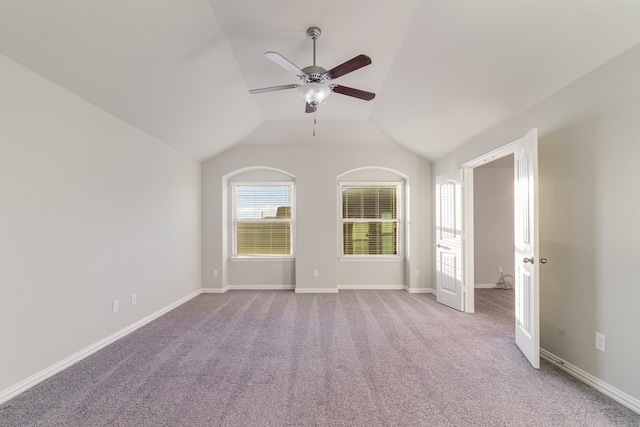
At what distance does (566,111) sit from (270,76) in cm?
289

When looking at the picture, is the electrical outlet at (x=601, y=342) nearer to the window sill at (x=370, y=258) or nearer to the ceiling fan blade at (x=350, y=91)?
the ceiling fan blade at (x=350, y=91)

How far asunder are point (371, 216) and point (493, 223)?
2.32 meters

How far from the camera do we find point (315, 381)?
215 cm

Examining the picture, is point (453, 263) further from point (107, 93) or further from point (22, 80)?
point (22, 80)

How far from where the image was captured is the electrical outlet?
198 cm

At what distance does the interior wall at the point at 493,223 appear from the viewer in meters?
5.19

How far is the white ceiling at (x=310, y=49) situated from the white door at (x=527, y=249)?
1.91 feet

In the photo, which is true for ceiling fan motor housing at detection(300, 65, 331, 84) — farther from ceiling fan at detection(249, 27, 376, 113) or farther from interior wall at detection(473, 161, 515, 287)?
interior wall at detection(473, 161, 515, 287)

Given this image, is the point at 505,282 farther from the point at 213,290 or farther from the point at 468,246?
the point at 213,290

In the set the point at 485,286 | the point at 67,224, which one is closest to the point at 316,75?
the point at 67,224

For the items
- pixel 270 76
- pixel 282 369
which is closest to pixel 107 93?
pixel 270 76

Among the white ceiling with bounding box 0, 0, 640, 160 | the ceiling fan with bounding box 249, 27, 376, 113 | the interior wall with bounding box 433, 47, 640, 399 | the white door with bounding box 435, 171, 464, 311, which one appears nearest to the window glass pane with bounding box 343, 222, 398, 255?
the white door with bounding box 435, 171, 464, 311

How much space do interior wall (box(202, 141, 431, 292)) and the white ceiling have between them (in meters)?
1.19

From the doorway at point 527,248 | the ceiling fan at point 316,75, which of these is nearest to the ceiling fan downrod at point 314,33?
the ceiling fan at point 316,75
